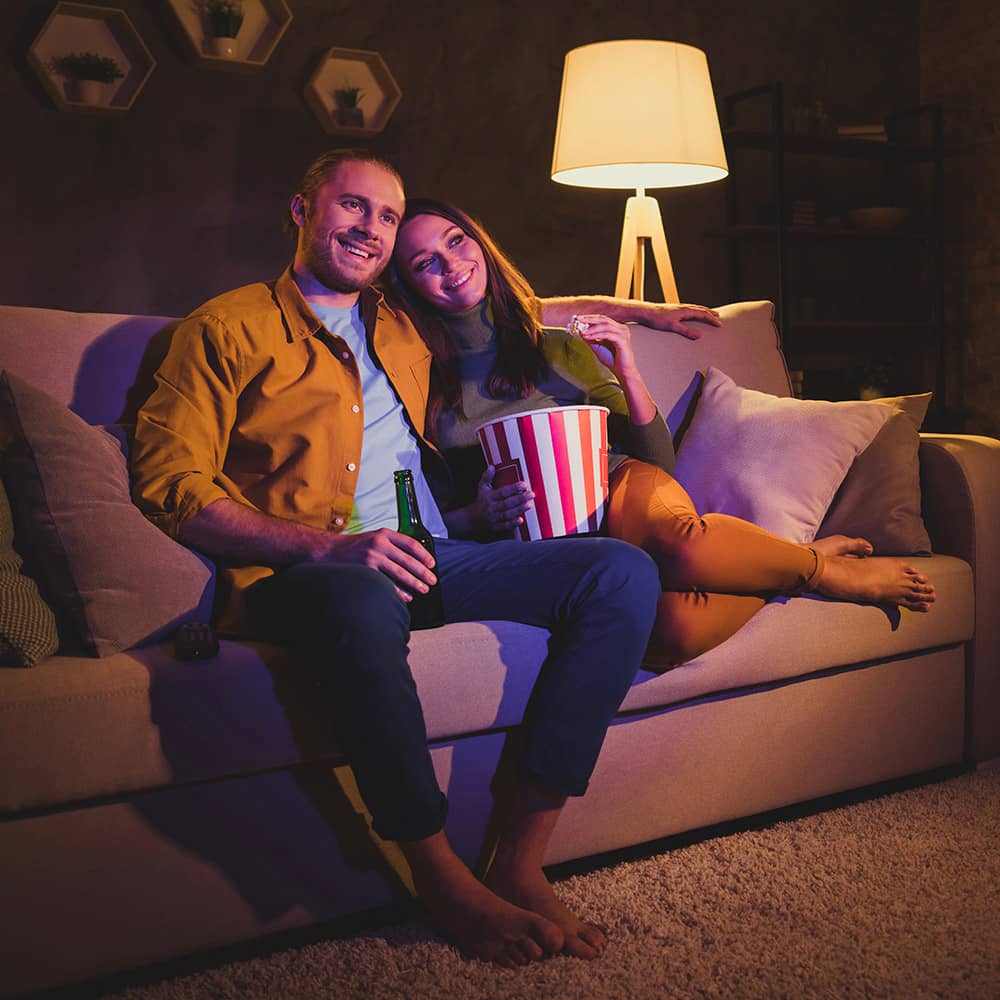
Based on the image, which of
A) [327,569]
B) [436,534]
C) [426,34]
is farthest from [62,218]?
[327,569]

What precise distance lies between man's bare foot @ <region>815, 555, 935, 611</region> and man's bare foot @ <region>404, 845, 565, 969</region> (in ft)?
2.57

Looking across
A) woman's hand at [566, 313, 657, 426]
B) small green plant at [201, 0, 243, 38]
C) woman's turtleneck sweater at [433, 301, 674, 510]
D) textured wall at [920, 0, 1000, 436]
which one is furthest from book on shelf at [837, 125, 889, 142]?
woman's hand at [566, 313, 657, 426]

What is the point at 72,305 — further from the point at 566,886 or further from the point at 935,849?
the point at 935,849

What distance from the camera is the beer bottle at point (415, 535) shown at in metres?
1.60

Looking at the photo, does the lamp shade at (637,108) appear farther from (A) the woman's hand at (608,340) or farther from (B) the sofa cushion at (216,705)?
(B) the sofa cushion at (216,705)

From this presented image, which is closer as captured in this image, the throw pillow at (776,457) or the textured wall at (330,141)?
the throw pillow at (776,457)

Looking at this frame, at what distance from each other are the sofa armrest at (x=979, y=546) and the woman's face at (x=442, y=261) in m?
0.97

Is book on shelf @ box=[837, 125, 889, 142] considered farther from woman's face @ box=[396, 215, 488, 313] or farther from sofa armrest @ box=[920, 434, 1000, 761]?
woman's face @ box=[396, 215, 488, 313]

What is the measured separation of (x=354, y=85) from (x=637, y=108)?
5.77ft

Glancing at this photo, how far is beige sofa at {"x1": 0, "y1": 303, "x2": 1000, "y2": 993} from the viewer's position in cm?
133

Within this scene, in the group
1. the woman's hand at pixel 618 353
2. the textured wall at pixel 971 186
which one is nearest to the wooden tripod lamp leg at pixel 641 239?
the woman's hand at pixel 618 353

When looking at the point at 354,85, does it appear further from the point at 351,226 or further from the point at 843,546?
the point at 843,546

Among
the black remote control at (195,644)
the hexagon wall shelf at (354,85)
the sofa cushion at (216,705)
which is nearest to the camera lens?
the sofa cushion at (216,705)

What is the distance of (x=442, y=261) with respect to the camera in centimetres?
198
